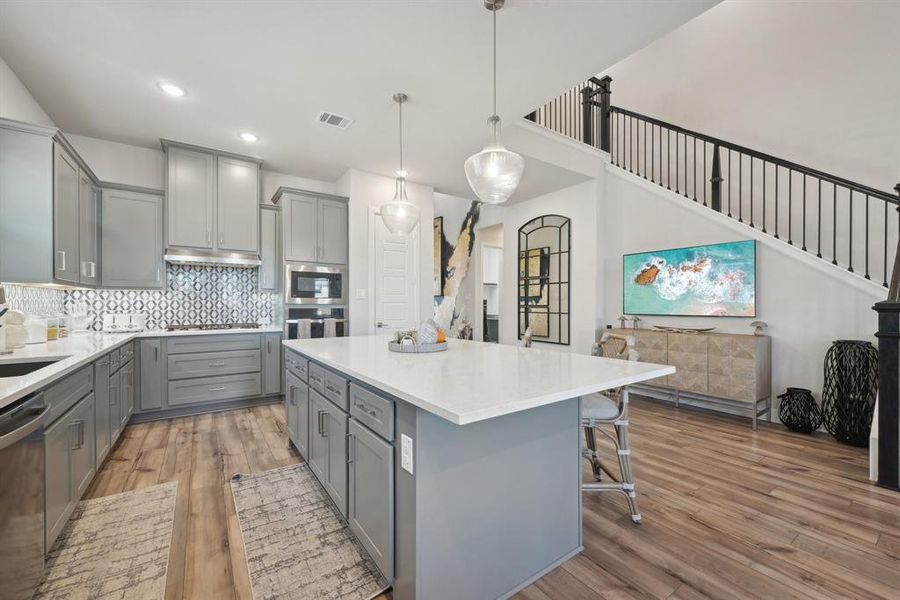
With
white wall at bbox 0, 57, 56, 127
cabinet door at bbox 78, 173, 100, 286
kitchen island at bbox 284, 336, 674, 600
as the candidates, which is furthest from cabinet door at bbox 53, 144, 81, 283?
kitchen island at bbox 284, 336, 674, 600

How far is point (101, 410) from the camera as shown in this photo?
255 centimetres

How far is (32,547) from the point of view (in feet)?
4.52

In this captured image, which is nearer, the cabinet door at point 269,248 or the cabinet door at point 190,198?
the cabinet door at point 190,198

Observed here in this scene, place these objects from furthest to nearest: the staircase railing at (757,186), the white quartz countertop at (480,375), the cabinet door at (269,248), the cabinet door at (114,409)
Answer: the cabinet door at (269,248) < the staircase railing at (757,186) < the cabinet door at (114,409) < the white quartz countertop at (480,375)

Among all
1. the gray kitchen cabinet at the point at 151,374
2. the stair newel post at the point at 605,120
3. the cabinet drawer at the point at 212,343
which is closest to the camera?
the gray kitchen cabinet at the point at 151,374

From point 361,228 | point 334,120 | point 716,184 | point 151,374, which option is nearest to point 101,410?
point 151,374

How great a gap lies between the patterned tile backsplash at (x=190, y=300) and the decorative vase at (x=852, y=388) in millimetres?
5675

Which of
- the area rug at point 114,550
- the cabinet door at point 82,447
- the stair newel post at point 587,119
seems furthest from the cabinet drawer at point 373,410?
the stair newel post at point 587,119

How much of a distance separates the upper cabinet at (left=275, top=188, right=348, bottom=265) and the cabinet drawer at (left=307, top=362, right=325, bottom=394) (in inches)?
94.4

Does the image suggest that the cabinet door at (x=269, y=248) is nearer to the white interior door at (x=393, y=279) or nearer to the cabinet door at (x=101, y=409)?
the white interior door at (x=393, y=279)

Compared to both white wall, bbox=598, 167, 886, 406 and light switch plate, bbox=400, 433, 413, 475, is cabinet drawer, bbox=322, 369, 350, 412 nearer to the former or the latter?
light switch plate, bbox=400, 433, 413, 475

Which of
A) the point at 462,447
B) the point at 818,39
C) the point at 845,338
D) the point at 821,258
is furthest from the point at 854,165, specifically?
the point at 462,447

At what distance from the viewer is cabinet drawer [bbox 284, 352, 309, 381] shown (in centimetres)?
254

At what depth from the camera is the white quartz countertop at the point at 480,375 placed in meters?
1.18
